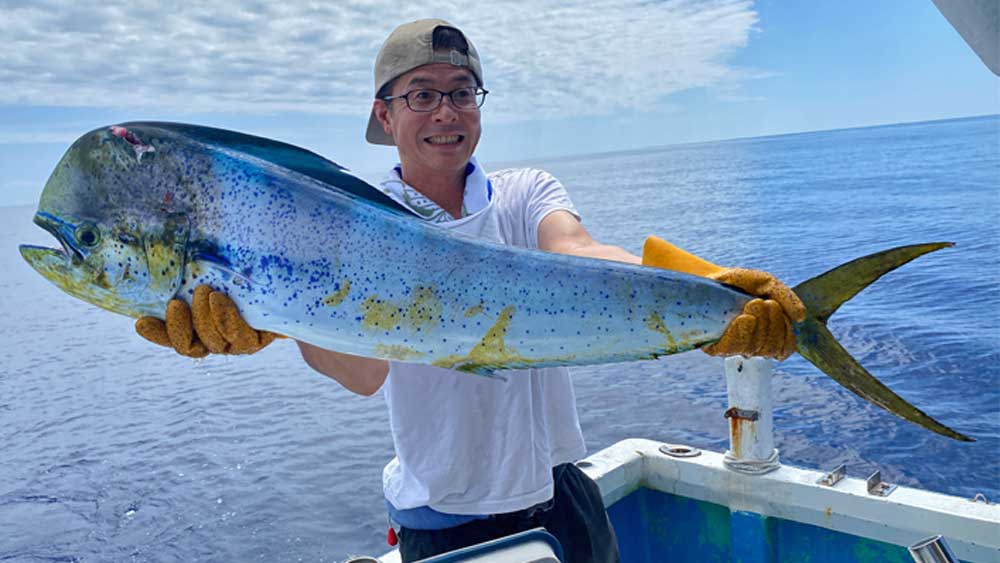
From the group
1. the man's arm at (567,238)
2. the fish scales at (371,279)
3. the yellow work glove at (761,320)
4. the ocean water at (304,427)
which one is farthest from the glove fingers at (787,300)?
the ocean water at (304,427)

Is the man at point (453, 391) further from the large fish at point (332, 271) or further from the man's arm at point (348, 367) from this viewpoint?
the large fish at point (332, 271)

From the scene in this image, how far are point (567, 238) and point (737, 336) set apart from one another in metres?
0.74

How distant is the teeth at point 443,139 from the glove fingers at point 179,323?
0.99 meters

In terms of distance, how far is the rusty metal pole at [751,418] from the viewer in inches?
145

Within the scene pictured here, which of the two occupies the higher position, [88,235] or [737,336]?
[88,235]

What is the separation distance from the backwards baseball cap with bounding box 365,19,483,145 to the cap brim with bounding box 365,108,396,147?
18 centimetres

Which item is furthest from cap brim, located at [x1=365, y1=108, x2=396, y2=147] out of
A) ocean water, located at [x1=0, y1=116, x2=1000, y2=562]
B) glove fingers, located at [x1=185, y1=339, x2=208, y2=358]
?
ocean water, located at [x1=0, y1=116, x2=1000, y2=562]

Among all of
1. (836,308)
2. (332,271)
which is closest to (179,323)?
(332,271)

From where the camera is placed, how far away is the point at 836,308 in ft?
5.31

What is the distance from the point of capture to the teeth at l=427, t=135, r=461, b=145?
2289 mm

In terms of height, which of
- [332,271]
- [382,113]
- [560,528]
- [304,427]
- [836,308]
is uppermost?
[382,113]

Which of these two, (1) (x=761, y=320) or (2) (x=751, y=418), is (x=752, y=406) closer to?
(2) (x=751, y=418)

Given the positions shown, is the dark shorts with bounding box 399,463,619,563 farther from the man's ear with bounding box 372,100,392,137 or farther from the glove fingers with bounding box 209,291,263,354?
the man's ear with bounding box 372,100,392,137

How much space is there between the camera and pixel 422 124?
7.49 feet
